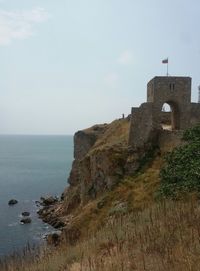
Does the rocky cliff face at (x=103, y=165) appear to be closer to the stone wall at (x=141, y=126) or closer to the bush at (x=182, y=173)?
the stone wall at (x=141, y=126)

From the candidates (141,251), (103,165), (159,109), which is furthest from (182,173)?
(103,165)

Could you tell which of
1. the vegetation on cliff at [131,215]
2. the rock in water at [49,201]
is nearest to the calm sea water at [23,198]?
the rock in water at [49,201]

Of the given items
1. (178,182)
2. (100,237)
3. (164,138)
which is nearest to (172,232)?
(100,237)

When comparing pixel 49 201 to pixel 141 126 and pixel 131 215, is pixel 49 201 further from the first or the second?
pixel 131 215

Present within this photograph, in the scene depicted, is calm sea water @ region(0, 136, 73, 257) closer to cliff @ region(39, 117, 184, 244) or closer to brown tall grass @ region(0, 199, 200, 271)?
cliff @ region(39, 117, 184, 244)

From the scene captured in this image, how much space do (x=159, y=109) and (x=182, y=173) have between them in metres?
16.6

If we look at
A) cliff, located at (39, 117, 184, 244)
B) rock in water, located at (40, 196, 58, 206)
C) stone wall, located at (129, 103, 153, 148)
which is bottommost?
rock in water, located at (40, 196, 58, 206)

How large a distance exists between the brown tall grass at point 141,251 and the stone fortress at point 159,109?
963 inches

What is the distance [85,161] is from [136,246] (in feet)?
120

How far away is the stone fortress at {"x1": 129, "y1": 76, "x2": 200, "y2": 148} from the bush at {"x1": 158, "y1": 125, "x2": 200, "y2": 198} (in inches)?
456

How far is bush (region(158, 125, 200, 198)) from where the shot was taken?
730 inches

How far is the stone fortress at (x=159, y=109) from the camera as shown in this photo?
36.0 m

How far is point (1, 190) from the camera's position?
8712 cm

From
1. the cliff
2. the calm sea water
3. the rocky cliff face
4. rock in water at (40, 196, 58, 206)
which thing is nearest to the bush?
the cliff
